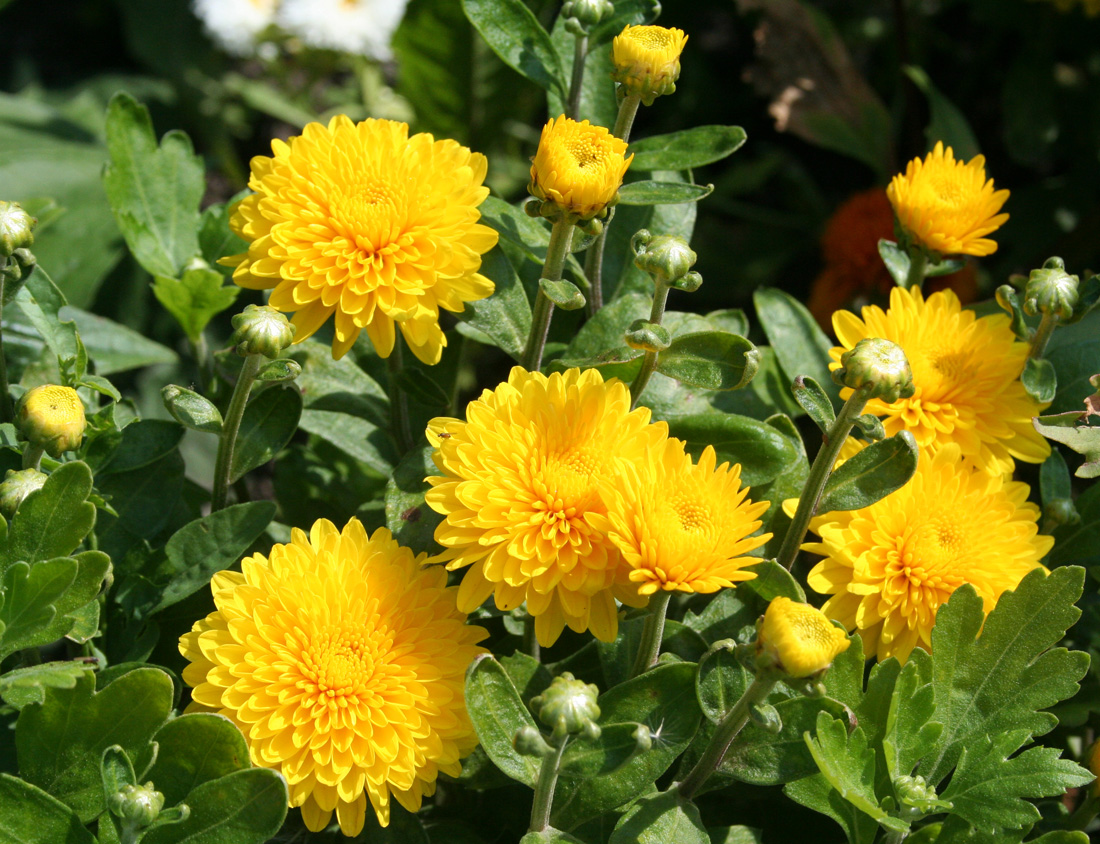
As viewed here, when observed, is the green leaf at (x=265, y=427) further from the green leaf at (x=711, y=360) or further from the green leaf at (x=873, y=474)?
the green leaf at (x=873, y=474)

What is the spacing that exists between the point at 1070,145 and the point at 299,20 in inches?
65.8

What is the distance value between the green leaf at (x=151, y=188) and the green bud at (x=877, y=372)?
867 millimetres

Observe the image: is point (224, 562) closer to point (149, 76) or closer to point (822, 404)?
point (822, 404)

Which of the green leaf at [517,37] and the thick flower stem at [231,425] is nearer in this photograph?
the thick flower stem at [231,425]

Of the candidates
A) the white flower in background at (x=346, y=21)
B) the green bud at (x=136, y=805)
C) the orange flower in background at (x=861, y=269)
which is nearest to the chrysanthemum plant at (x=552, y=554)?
the green bud at (x=136, y=805)

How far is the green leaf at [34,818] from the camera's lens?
2.96 ft

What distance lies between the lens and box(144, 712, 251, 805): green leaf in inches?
35.7

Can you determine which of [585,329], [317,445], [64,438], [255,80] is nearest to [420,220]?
[585,329]

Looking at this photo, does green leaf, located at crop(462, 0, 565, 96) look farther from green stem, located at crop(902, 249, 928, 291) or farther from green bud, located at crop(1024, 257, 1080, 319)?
green bud, located at crop(1024, 257, 1080, 319)

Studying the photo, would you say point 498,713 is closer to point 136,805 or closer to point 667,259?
point 136,805

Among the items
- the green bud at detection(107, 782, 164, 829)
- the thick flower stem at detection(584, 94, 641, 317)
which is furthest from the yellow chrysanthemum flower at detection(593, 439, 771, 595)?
the green bud at detection(107, 782, 164, 829)

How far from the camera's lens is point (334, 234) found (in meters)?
1.03

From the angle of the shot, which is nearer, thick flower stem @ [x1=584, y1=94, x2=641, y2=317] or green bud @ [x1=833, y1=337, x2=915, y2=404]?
green bud @ [x1=833, y1=337, x2=915, y2=404]

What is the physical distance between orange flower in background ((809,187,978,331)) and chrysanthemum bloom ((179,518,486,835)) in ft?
3.25
